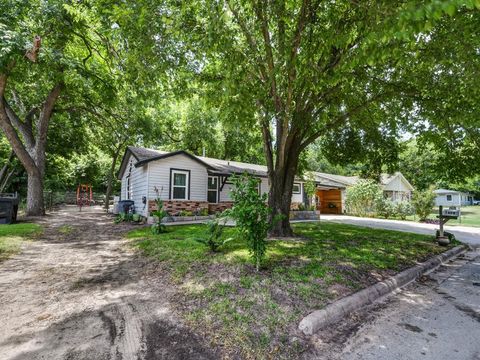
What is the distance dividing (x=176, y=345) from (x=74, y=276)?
9.57 ft

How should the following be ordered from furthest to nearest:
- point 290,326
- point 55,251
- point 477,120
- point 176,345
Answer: point 55,251 → point 477,120 → point 290,326 → point 176,345

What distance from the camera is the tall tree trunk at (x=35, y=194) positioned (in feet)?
37.8

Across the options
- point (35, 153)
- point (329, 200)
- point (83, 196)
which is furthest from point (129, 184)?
point (329, 200)

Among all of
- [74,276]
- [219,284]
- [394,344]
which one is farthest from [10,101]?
[394,344]

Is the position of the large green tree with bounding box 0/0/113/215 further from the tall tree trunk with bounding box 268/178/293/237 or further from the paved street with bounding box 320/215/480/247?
the paved street with bounding box 320/215/480/247

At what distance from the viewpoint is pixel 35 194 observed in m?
11.9

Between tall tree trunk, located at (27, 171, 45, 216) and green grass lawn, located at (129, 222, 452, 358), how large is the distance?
Answer: 890 cm

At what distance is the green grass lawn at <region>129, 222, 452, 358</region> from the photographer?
100 inches

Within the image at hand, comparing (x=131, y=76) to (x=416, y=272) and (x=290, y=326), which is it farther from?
(x=416, y=272)

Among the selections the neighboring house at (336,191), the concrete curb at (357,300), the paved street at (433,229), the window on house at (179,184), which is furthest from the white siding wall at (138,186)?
the neighboring house at (336,191)

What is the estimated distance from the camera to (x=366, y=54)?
136 inches

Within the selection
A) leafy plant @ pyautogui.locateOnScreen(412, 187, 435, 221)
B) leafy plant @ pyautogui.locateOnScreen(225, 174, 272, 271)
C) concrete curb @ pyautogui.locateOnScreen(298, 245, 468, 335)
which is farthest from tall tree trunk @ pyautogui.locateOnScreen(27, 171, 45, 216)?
leafy plant @ pyautogui.locateOnScreen(412, 187, 435, 221)

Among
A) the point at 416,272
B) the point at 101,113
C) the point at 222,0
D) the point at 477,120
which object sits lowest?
the point at 416,272

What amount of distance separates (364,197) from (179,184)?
49.4 ft
